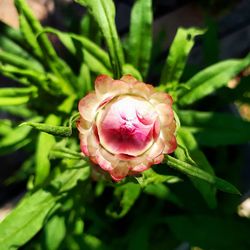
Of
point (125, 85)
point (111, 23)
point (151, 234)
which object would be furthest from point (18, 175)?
point (125, 85)

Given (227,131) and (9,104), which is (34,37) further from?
(227,131)

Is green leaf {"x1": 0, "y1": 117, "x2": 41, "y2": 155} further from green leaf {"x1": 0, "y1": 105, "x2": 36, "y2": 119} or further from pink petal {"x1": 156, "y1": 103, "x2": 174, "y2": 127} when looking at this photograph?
pink petal {"x1": 156, "y1": 103, "x2": 174, "y2": 127}

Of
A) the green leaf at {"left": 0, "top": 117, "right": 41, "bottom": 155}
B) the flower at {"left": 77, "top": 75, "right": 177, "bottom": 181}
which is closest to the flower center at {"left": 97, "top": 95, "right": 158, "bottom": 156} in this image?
the flower at {"left": 77, "top": 75, "right": 177, "bottom": 181}

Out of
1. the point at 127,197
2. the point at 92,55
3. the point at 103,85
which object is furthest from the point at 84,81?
the point at 103,85

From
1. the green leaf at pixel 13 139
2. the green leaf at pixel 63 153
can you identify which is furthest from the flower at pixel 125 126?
the green leaf at pixel 13 139

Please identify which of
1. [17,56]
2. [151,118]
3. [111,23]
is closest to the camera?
[151,118]

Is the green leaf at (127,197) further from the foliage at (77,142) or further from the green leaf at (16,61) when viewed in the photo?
the green leaf at (16,61)
